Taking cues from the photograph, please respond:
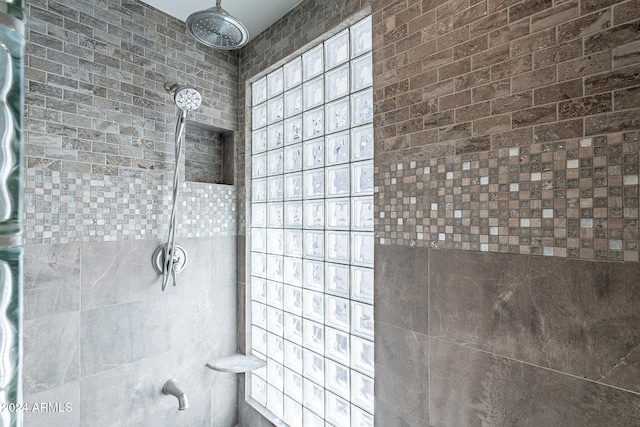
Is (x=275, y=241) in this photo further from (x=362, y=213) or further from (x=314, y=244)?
(x=362, y=213)

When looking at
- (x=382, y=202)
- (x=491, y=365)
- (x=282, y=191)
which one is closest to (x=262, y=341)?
(x=282, y=191)

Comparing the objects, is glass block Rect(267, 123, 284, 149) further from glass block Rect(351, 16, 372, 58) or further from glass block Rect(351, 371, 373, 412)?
glass block Rect(351, 371, 373, 412)

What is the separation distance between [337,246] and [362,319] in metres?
0.34

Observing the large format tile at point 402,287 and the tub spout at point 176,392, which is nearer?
the large format tile at point 402,287

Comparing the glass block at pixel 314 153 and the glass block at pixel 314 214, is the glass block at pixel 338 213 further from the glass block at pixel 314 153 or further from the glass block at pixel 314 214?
the glass block at pixel 314 153

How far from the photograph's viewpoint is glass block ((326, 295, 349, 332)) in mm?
1436

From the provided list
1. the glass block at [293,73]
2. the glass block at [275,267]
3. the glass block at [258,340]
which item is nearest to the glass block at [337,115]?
the glass block at [293,73]

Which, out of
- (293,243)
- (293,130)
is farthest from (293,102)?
(293,243)

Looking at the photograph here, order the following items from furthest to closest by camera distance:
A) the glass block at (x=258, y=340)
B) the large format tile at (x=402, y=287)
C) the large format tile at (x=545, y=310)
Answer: the glass block at (x=258, y=340), the large format tile at (x=402, y=287), the large format tile at (x=545, y=310)

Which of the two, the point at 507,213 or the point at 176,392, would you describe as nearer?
the point at 507,213

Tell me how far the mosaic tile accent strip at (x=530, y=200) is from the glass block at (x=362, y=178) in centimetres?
19

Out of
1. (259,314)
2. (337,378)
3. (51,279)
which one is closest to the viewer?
(51,279)

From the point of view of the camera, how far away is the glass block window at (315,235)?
54.5 inches

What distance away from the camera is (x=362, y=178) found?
1387 millimetres
